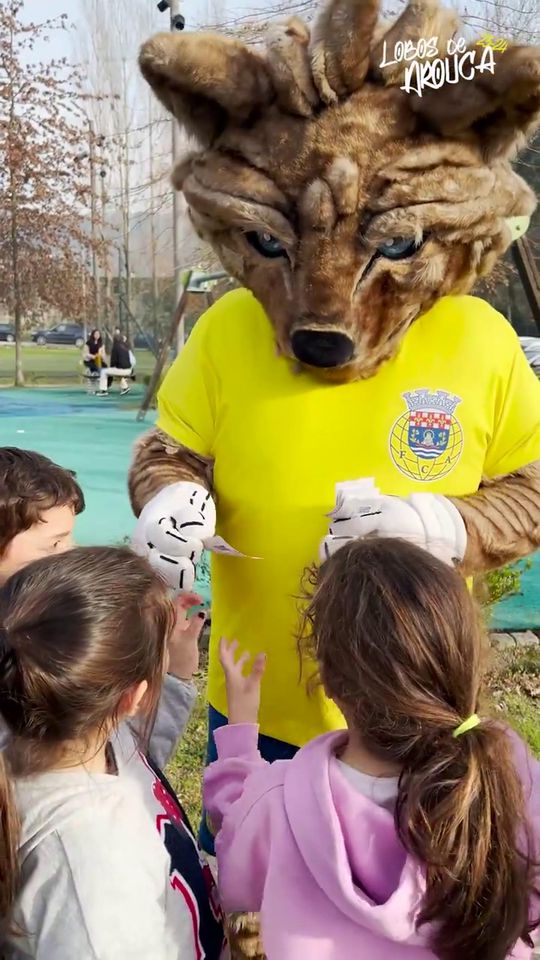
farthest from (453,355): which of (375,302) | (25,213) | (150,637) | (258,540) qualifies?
(25,213)

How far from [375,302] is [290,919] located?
3.27 feet

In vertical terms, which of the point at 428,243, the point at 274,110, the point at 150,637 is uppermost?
the point at 274,110

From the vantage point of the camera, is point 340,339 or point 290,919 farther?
point 340,339

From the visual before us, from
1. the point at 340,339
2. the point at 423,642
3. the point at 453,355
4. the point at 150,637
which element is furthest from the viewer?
the point at 453,355

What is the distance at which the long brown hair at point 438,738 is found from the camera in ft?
3.12

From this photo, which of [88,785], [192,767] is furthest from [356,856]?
[192,767]

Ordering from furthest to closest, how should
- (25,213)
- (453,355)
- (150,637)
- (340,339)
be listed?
(25,213)
(453,355)
(340,339)
(150,637)

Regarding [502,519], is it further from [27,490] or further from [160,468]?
[27,490]

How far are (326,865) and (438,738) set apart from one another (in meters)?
0.19

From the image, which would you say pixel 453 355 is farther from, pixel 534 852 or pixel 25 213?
pixel 25 213

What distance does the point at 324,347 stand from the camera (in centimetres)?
147

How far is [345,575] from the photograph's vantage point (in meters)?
1.09

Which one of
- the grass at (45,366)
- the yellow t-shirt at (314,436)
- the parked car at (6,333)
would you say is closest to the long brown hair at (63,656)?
the yellow t-shirt at (314,436)

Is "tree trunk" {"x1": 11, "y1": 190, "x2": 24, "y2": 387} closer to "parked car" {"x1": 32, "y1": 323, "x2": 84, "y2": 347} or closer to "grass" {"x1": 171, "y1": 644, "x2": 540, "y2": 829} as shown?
"parked car" {"x1": 32, "y1": 323, "x2": 84, "y2": 347}
